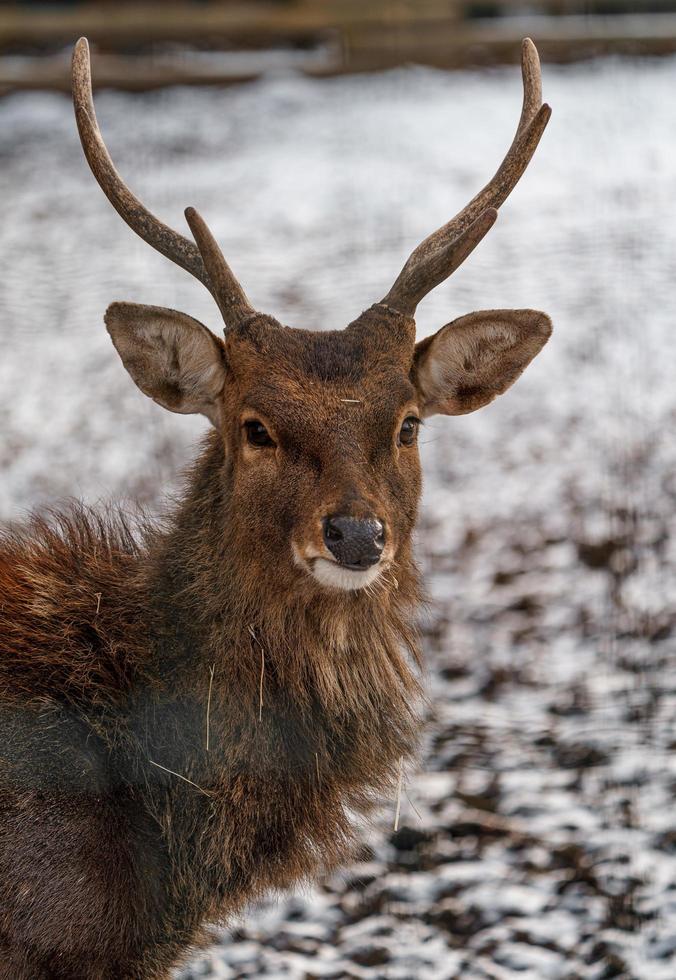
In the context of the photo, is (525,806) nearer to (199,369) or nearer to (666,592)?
(666,592)

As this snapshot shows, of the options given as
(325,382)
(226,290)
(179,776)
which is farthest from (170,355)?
(179,776)

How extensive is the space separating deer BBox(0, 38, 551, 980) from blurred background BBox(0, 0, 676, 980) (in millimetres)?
595

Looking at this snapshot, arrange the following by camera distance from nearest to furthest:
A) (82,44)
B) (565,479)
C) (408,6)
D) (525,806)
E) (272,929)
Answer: (82,44), (272,929), (525,806), (565,479), (408,6)

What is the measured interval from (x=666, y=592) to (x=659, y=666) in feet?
2.32

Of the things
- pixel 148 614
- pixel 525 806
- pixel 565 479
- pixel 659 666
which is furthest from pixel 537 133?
pixel 565 479

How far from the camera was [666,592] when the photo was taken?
22.1 ft

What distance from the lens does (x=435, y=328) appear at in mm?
8609

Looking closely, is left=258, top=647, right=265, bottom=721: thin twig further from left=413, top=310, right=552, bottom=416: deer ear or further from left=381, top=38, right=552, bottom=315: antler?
left=381, top=38, right=552, bottom=315: antler

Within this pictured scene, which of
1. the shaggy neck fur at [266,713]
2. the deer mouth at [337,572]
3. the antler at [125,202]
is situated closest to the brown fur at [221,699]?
the shaggy neck fur at [266,713]

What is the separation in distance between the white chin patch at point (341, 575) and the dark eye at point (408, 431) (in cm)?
55

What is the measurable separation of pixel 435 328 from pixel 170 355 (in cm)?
498

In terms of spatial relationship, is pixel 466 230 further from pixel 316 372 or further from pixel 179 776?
pixel 179 776

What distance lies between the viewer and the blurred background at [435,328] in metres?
4.78

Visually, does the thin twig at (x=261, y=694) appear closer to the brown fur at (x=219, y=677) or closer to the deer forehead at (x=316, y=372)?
the brown fur at (x=219, y=677)
